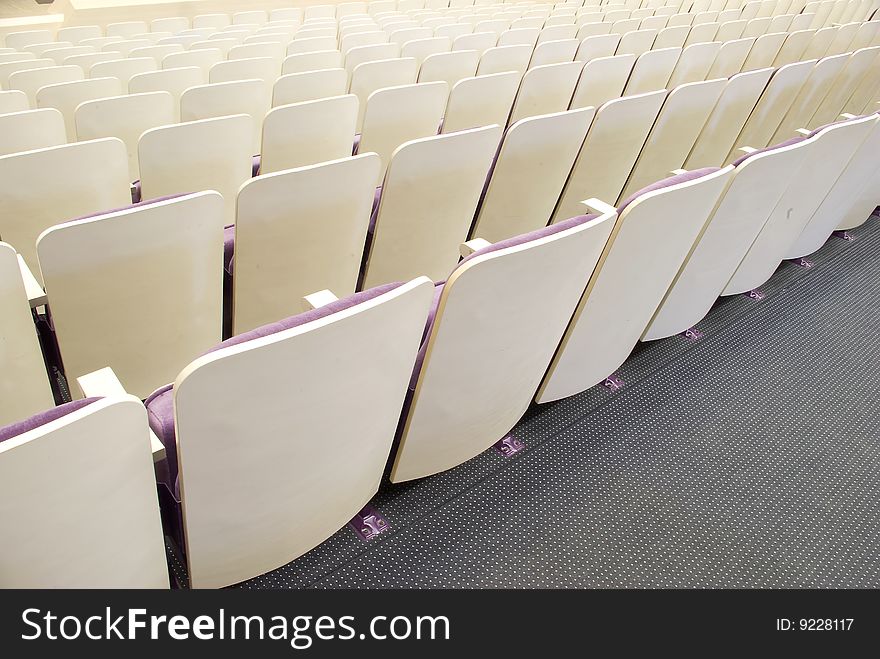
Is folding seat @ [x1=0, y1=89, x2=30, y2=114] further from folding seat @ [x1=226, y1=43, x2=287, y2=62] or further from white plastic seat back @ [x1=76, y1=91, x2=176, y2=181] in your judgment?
folding seat @ [x1=226, y1=43, x2=287, y2=62]

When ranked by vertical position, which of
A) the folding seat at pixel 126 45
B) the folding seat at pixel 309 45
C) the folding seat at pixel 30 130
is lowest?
the folding seat at pixel 30 130

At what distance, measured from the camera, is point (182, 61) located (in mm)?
2271

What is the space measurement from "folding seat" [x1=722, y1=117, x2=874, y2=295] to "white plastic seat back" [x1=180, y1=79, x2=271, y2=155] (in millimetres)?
1474

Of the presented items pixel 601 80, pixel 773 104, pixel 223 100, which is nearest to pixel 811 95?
pixel 773 104

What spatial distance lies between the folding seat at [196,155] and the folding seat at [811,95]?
7.92ft

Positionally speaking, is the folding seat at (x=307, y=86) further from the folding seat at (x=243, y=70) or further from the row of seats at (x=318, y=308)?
the row of seats at (x=318, y=308)

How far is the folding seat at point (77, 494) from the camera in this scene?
0.54 metres

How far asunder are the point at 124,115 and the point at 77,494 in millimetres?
1362

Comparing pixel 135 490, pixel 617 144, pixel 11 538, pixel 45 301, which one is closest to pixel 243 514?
pixel 135 490

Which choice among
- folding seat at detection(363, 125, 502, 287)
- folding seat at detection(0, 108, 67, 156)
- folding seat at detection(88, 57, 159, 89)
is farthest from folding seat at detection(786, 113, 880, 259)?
folding seat at detection(88, 57, 159, 89)

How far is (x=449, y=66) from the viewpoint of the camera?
7.79 ft

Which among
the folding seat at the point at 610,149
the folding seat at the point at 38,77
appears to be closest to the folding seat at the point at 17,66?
the folding seat at the point at 38,77

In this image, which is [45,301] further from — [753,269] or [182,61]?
[753,269]

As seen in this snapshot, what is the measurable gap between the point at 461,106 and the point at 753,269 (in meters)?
1.06
